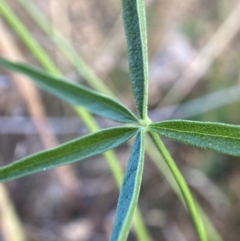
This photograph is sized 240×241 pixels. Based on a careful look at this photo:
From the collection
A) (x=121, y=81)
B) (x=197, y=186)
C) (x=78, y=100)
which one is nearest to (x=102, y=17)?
(x=121, y=81)

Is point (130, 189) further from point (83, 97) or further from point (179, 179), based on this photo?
point (83, 97)

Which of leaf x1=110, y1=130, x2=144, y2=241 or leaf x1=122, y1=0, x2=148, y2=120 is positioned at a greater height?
leaf x1=122, y1=0, x2=148, y2=120

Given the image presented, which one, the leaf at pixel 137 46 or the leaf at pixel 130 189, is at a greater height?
the leaf at pixel 137 46

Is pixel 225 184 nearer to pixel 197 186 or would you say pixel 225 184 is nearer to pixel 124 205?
pixel 197 186

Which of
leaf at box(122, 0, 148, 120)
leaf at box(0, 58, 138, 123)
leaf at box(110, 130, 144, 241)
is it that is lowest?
leaf at box(110, 130, 144, 241)

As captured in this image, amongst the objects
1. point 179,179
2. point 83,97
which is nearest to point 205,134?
point 179,179

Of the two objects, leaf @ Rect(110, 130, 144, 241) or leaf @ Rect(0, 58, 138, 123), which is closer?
leaf @ Rect(110, 130, 144, 241)
